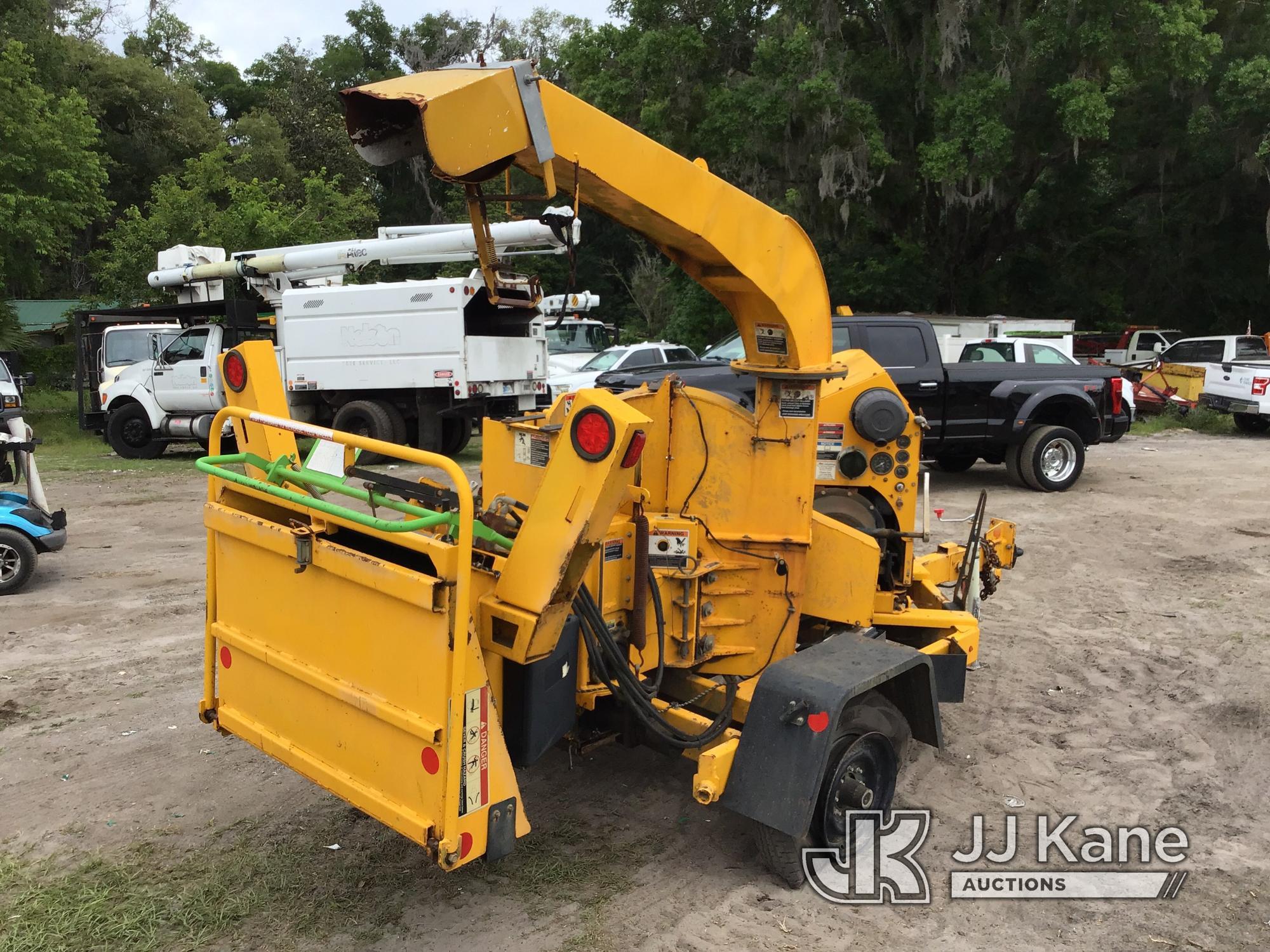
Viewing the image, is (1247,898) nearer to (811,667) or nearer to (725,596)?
(811,667)

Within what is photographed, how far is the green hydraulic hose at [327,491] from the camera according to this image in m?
2.96

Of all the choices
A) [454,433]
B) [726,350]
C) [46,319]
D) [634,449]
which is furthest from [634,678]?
[46,319]

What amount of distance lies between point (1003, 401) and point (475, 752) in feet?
34.5

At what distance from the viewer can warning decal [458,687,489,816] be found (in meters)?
2.94

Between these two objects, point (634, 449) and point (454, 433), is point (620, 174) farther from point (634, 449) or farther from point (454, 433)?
point (454, 433)

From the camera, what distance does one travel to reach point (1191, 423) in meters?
19.2

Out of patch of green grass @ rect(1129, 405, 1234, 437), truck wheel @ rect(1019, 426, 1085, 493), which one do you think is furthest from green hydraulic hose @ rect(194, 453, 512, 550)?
patch of green grass @ rect(1129, 405, 1234, 437)

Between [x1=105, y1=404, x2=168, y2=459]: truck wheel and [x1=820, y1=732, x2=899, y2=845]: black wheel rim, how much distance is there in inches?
627

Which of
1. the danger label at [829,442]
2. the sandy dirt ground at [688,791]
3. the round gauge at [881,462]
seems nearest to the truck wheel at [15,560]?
the sandy dirt ground at [688,791]

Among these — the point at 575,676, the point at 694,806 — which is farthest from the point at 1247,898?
the point at 575,676

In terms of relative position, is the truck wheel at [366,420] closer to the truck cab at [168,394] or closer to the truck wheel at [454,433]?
the truck wheel at [454,433]

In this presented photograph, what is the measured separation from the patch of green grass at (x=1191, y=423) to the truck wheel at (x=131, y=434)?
59.3 ft

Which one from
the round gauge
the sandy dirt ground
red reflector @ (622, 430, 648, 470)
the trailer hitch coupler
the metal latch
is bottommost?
the sandy dirt ground

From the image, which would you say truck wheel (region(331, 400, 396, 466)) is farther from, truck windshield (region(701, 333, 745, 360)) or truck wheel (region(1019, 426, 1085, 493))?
truck wheel (region(1019, 426, 1085, 493))
